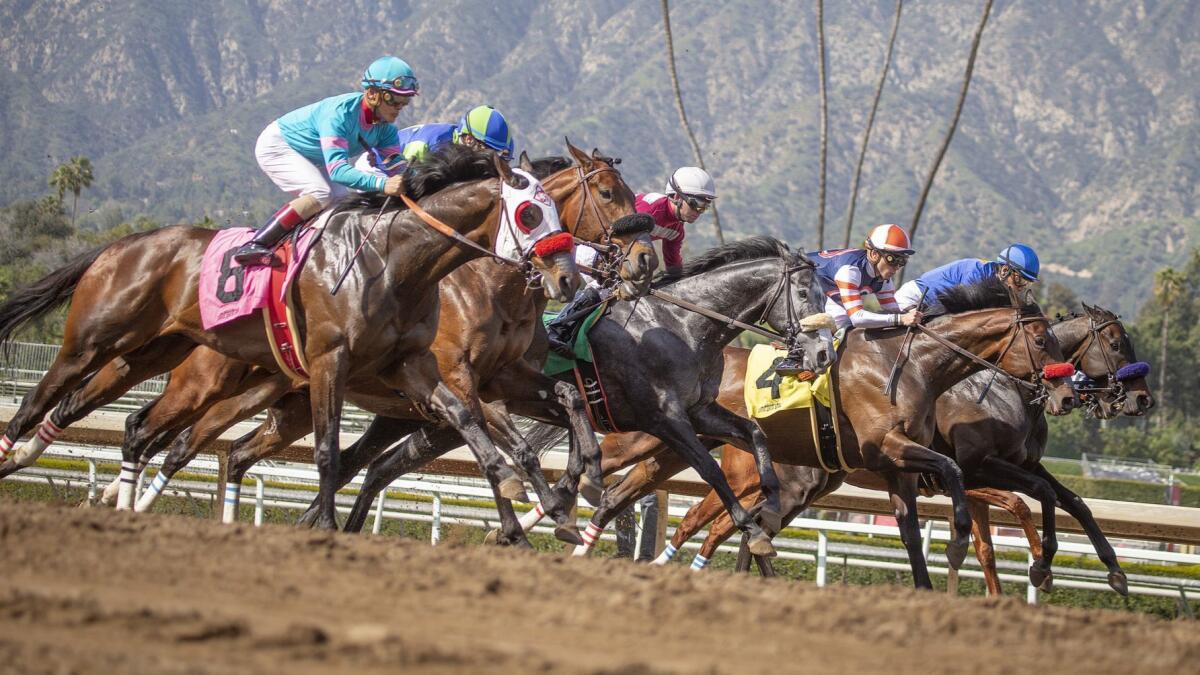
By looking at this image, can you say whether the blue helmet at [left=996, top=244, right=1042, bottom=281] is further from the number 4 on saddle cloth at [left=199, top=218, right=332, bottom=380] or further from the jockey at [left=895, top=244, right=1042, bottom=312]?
the number 4 on saddle cloth at [left=199, top=218, right=332, bottom=380]

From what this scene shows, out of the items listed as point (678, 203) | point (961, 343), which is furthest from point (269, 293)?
point (961, 343)

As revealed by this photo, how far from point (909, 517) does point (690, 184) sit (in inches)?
96.0

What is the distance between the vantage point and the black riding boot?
711cm

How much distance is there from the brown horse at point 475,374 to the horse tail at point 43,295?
2.56 ft

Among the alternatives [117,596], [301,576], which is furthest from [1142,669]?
[117,596]

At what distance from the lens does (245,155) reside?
17712cm

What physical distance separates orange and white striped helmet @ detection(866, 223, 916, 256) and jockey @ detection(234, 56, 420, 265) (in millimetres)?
3195

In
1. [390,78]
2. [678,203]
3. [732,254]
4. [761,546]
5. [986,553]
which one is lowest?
[986,553]

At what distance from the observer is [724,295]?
8.55 meters

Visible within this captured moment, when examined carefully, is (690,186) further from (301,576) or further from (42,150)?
(42,150)

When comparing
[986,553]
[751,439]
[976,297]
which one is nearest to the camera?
[751,439]

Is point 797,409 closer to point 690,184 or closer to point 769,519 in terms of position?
point 769,519

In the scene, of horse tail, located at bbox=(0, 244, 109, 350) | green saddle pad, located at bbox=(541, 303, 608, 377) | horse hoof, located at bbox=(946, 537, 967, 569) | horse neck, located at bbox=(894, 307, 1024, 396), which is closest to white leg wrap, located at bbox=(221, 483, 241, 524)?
horse tail, located at bbox=(0, 244, 109, 350)

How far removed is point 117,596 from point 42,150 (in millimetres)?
193664
